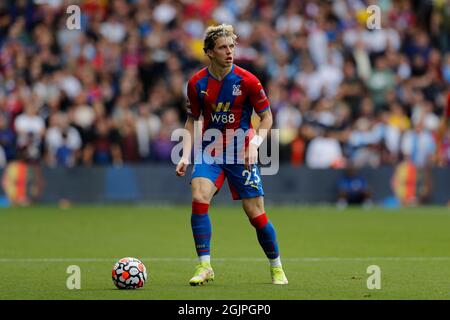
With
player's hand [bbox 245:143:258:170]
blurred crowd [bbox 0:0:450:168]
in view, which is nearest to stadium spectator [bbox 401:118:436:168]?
blurred crowd [bbox 0:0:450:168]

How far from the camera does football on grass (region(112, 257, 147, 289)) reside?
10.3 metres

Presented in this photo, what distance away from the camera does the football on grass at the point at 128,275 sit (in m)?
10.3

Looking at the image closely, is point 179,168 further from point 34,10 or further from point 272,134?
point 34,10

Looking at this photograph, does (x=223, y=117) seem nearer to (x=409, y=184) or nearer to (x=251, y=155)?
(x=251, y=155)

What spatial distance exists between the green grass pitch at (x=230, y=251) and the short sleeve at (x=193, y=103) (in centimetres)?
162

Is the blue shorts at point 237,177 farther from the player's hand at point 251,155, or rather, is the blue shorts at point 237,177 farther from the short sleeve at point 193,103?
the short sleeve at point 193,103

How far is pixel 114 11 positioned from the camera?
2700 centimetres

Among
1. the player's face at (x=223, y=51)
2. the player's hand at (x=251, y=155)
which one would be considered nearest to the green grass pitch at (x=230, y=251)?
the player's hand at (x=251, y=155)

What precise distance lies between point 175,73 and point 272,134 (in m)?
2.99

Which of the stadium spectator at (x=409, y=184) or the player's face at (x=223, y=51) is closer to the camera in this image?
the player's face at (x=223, y=51)

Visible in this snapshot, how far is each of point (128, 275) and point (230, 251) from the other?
4.56 metres

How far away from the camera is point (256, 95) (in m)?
10.9

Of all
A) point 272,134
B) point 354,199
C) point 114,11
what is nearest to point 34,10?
point 114,11
